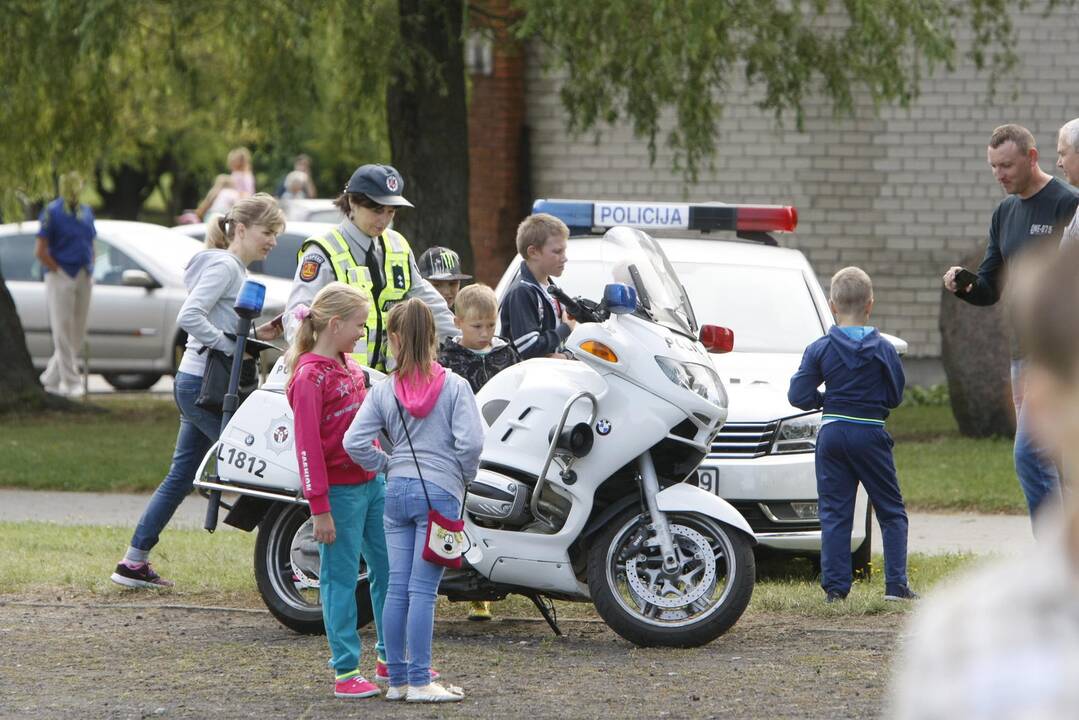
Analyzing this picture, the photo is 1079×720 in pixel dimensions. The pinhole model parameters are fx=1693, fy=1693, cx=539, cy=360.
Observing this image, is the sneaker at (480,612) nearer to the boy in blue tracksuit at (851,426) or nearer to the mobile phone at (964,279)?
the boy in blue tracksuit at (851,426)

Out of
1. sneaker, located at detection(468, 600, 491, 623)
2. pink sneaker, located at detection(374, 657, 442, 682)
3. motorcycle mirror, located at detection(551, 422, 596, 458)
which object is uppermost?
motorcycle mirror, located at detection(551, 422, 596, 458)

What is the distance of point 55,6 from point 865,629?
25.9ft

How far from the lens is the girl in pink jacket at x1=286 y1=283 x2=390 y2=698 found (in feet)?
18.4

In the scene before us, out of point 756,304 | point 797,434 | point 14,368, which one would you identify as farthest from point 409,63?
point 797,434

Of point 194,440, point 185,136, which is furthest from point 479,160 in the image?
point 185,136

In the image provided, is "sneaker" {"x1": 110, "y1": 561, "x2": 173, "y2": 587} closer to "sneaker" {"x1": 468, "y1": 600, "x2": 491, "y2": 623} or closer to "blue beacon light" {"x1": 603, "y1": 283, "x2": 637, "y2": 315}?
"sneaker" {"x1": 468, "y1": 600, "x2": 491, "y2": 623}

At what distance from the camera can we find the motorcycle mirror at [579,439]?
20.5 feet

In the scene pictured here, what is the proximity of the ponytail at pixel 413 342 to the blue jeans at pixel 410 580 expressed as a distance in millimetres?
351

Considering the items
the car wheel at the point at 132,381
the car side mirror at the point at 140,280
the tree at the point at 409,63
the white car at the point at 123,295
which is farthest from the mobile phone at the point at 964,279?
the car wheel at the point at 132,381

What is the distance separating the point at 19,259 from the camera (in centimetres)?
1764

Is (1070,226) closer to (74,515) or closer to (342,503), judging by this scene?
(342,503)

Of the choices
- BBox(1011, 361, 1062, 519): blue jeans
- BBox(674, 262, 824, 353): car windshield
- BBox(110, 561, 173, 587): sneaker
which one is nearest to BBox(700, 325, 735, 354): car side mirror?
BBox(1011, 361, 1062, 519): blue jeans

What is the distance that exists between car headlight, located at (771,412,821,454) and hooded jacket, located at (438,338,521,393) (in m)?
1.44

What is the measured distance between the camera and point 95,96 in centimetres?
1445
